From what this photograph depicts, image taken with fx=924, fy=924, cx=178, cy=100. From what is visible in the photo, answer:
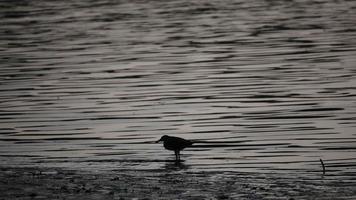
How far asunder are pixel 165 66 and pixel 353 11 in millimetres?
24858

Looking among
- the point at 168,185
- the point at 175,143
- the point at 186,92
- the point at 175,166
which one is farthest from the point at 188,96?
the point at 168,185

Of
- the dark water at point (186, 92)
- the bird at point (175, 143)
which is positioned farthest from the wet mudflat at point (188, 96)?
the bird at point (175, 143)

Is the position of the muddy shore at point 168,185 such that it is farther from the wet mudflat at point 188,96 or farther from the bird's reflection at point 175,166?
the bird's reflection at point 175,166

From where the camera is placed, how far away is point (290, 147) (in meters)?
20.4

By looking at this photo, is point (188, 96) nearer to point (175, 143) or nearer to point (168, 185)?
point (175, 143)

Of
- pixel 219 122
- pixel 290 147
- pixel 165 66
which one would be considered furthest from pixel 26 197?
pixel 165 66

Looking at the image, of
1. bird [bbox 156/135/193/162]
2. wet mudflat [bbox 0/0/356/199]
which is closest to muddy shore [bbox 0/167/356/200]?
wet mudflat [bbox 0/0/356/199]

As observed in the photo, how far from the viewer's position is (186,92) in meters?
30.6

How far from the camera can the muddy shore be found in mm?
13586

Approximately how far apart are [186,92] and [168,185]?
16.0 metres

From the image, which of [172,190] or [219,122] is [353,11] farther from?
[172,190]

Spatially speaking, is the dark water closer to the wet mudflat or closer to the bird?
the wet mudflat

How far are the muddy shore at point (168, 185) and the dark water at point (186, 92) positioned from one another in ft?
5.94

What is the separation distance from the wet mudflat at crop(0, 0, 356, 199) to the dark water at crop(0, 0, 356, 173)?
1.9 inches
